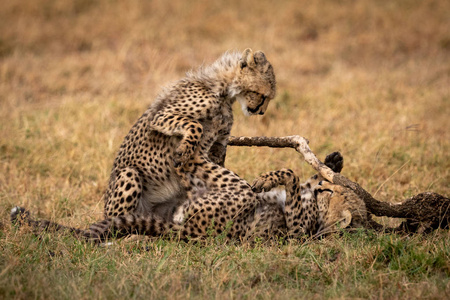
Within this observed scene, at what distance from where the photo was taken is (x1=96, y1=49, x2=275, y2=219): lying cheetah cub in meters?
3.91

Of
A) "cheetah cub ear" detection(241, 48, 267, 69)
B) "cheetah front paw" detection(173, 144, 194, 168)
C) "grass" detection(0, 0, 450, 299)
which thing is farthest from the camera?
"cheetah cub ear" detection(241, 48, 267, 69)

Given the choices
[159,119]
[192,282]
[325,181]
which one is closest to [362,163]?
[325,181]

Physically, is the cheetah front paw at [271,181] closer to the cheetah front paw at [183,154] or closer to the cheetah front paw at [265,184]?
the cheetah front paw at [265,184]

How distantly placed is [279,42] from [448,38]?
3.25 m

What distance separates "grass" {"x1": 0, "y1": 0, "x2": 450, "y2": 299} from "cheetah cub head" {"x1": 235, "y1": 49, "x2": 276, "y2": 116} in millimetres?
1068

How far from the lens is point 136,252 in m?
3.45

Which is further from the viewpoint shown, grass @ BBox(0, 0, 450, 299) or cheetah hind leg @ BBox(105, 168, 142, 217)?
cheetah hind leg @ BBox(105, 168, 142, 217)

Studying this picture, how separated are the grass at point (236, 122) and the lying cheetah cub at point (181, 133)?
433 millimetres

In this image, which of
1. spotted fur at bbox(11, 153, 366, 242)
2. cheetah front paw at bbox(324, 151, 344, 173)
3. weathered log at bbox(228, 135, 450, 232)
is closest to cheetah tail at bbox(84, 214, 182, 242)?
spotted fur at bbox(11, 153, 366, 242)

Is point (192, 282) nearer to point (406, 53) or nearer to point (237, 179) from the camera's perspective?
point (237, 179)

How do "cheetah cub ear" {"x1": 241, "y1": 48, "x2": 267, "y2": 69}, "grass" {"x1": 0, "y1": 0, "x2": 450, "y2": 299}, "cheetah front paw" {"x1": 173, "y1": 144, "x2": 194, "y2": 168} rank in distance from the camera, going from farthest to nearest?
"cheetah cub ear" {"x1": 241, "y1": 48, "x2": 267, "y2": 69}, "cheetah front paw" {"x1": 173, "y1": 144, "x2": 194, "y2": 168}, "grass" {"x1": 0, "y1": 0, "x2": 450, "y2": 299}

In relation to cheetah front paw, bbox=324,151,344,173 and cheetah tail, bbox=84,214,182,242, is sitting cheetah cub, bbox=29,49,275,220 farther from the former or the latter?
cheetah front paw, bbox=324,151,344,173

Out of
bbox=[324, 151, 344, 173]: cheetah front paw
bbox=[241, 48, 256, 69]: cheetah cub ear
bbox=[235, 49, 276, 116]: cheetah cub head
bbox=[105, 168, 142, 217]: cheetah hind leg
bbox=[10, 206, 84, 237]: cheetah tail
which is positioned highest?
bbox=[241, 48, 256, 69]: cheetah cub ear

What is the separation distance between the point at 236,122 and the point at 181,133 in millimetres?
2933
